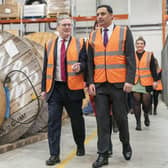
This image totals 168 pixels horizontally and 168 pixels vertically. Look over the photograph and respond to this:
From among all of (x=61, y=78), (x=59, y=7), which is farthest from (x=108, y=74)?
(x=59, y=7)

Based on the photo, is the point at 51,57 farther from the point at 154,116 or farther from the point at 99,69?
the point at 154,116

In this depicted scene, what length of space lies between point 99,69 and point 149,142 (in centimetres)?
211

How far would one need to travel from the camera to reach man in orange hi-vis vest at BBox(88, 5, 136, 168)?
3.94 metres

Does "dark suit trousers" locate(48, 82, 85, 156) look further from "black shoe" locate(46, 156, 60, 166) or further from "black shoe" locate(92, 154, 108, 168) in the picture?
"black shoe" locate(92, 154, 108, 168)

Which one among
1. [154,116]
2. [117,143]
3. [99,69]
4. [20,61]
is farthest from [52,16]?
[99,69]

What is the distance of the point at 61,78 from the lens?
4199 mm

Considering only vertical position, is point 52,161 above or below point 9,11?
below

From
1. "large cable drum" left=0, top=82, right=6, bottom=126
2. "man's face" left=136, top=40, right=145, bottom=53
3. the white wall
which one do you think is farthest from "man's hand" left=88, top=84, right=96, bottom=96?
the white wall

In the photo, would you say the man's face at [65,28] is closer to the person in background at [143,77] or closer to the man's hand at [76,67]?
the man's hand at [76,67]

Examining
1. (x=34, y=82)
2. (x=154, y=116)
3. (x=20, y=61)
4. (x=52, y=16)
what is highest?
(x=52, y=16)

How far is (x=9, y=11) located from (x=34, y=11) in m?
0.99

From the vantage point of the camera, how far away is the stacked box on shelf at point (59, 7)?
1056 centimetres

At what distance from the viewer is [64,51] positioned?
4.22m

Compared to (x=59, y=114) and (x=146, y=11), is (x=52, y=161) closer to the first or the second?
(x=59, y=114)
